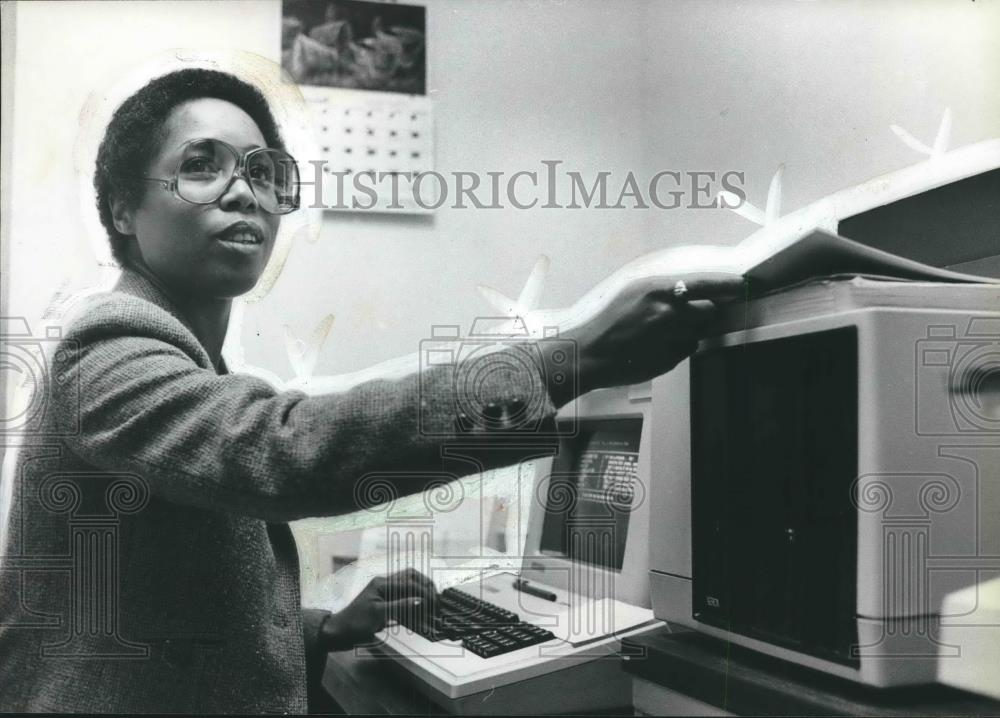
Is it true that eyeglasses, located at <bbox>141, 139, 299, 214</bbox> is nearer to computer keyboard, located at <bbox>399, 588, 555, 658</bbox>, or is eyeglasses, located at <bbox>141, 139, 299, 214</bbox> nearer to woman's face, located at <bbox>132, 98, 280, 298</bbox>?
woman's face, located at <bbox>132, 98, 280, 298</bbox>

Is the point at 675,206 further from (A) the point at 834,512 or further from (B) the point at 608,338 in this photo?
(A) the point at 834,512

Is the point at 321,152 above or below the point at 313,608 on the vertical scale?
above

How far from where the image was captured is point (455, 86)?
961 mm

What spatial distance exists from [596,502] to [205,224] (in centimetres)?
61

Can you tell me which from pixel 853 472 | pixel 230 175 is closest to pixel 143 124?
pixel 230 175

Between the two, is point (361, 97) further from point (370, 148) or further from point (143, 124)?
point (143, 124)

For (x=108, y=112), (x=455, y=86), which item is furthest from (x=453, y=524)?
(x=108, y=112)

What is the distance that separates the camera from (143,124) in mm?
932

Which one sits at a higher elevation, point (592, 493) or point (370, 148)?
point (370, 148)

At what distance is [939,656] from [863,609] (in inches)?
3.9

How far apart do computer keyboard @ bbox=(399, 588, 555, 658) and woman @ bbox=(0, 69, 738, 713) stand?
0.04 m
